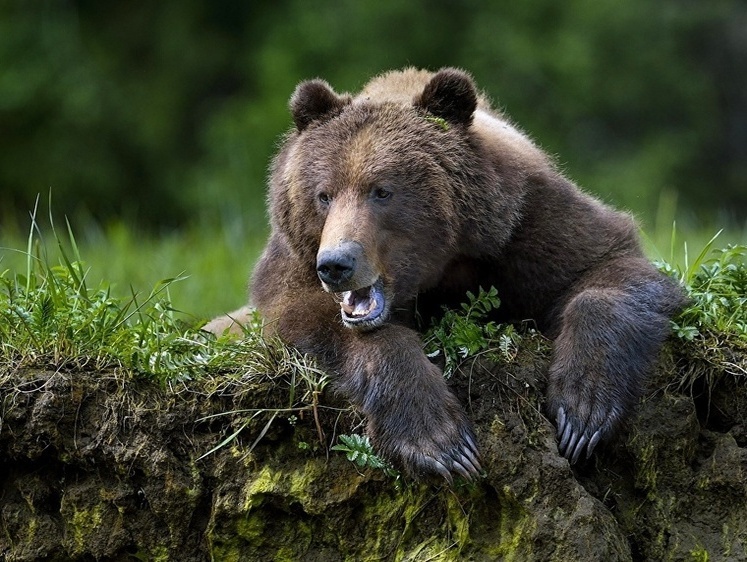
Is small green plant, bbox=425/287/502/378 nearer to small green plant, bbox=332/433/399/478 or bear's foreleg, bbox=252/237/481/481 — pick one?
bear's foreleg, bbox=252/237/481/481

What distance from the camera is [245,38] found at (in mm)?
18891

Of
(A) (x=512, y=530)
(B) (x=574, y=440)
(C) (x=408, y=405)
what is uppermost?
(C) (x=408, y=405)

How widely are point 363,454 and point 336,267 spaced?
2.19ft

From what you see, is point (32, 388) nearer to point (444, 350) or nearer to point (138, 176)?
point (444, 350)

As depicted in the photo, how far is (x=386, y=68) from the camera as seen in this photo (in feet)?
51.3

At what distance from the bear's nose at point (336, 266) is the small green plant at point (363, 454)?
55cm

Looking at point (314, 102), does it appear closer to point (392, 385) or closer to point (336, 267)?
point (336, 267)

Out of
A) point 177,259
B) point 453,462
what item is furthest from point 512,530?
point 177,259

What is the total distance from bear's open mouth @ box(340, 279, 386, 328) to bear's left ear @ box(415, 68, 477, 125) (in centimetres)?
84

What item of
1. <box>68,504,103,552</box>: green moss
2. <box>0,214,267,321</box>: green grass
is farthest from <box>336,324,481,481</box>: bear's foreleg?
<box>0,214,267,321</box>: green grass

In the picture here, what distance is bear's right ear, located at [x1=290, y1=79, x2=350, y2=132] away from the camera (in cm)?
497

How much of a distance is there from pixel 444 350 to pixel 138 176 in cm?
1372

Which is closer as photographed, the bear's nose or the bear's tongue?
the bear's nose

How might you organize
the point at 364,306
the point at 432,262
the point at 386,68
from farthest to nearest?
the point at 386,68 < the point at 432,262 < the point at 364,306
